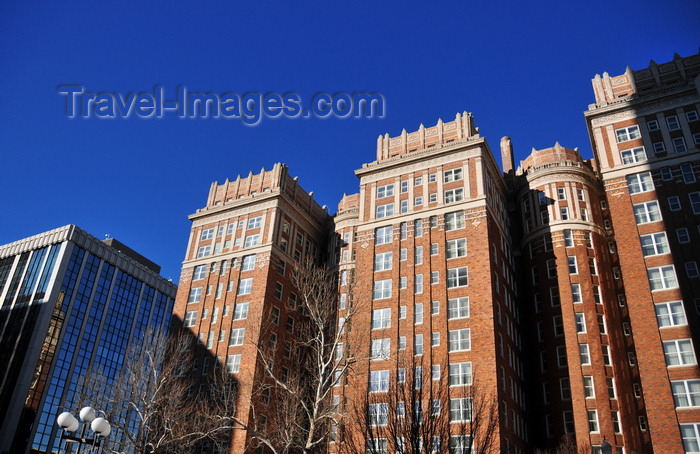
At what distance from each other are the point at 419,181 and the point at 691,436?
36708mm

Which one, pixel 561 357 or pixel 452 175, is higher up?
pixel 452 175

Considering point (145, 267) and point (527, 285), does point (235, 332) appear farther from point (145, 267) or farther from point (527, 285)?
point (145, 267)

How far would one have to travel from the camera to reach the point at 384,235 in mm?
65812

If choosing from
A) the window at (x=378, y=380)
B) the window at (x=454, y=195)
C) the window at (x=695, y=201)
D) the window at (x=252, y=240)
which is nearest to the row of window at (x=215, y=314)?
the window at (x=252, y=240)

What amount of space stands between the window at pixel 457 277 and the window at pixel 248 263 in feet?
85.9

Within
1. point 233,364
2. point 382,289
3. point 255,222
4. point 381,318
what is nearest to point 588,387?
point 381,318

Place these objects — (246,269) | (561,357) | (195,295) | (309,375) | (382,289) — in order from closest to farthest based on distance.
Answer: (561,357) → (382,289) → (309,375) → (246,269) → (195,295)

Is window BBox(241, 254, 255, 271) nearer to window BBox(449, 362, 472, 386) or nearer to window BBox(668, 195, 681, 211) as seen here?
window BBox(449, 362, 472, 386)

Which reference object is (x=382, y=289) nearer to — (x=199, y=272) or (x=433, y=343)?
(x=433, y=343)

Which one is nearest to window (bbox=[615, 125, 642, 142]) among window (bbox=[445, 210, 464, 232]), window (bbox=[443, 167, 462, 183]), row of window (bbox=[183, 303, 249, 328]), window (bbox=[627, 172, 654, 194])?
window (bbox=[627, 172, 654, 194])

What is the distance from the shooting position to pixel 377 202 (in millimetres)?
68750

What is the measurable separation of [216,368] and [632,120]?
5384cm

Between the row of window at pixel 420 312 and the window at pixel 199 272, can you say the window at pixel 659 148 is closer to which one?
the row of window at pixel 420 312

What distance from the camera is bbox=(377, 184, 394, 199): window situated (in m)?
68.7
